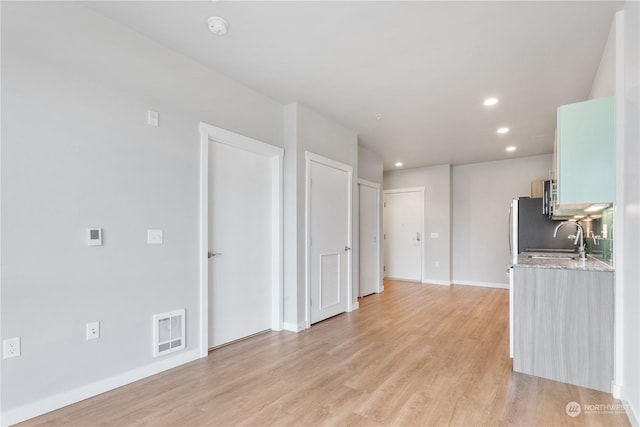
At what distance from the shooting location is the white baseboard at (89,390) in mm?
1855

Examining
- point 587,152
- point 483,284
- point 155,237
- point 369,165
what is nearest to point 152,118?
point 155,237

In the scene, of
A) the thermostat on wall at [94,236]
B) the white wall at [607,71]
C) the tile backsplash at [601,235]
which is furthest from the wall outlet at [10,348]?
the white wall at [607,71]

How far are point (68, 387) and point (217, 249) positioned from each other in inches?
56.3

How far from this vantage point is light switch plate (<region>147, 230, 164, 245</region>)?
249cm

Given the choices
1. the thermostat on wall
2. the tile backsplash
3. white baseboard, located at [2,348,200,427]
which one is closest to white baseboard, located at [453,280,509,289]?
the tile backsplash

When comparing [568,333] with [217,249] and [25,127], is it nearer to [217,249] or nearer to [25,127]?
[217,249]

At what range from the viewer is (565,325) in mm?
2420

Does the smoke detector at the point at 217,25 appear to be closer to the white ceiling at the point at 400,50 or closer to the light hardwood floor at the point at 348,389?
the white ceiling at the point at 400,50

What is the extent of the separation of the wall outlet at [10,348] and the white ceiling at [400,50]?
2134mm

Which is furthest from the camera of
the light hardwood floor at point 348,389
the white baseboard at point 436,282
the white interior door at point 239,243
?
the white baseboard at point 436,282

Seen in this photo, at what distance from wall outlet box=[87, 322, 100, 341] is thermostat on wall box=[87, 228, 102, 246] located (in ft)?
1.75

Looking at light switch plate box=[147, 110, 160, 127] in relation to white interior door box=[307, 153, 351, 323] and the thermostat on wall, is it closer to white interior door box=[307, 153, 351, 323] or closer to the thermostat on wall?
the thermostat on wall

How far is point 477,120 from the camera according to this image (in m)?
4.21

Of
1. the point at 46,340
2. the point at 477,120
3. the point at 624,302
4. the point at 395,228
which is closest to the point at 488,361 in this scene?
the point at 624,302
